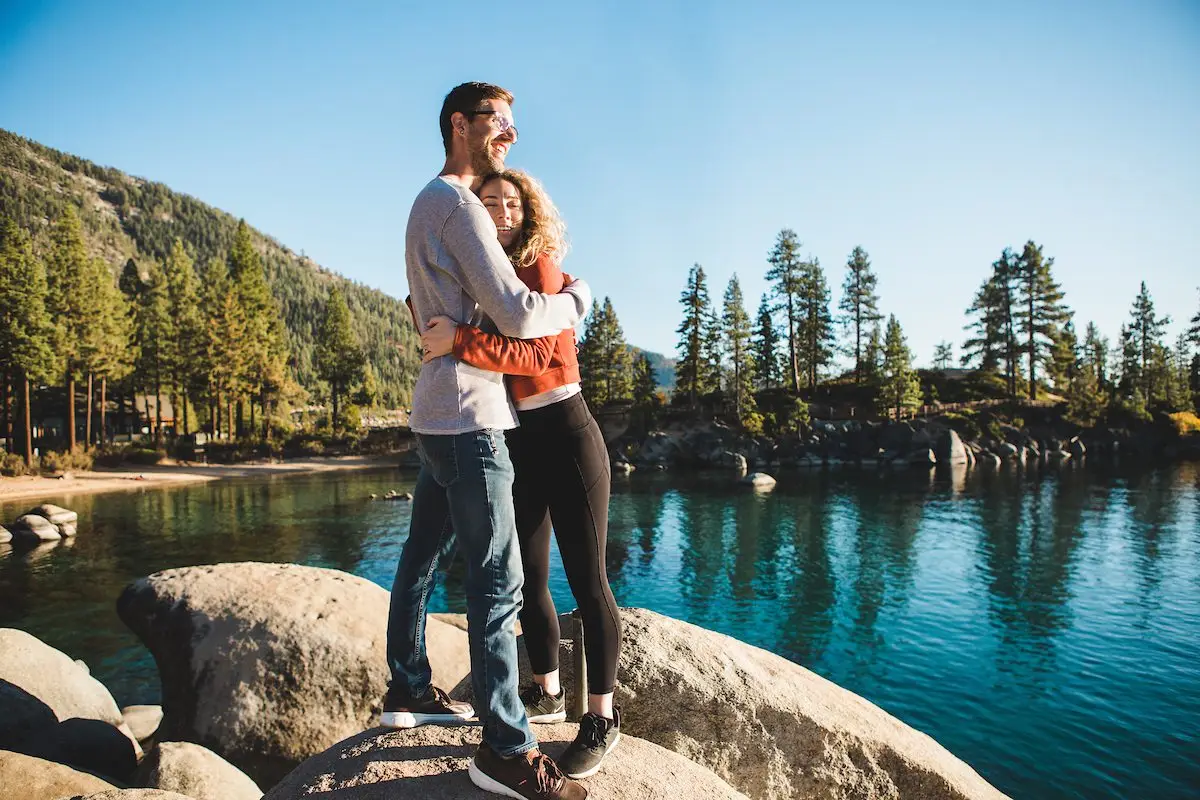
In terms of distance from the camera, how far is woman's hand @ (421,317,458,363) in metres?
2.50

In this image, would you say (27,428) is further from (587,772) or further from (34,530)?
(587,772)

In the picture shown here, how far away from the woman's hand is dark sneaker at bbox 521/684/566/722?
1.68 m

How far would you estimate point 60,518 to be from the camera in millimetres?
24453

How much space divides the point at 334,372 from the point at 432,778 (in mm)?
63446

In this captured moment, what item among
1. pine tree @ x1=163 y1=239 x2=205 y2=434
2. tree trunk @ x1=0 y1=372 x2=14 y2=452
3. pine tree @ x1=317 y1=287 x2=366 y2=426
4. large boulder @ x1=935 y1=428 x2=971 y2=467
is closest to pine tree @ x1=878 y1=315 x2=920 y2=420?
large boulder @ x1=935 y1=428 x2=971 y2=467

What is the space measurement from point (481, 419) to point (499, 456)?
16 centimetres

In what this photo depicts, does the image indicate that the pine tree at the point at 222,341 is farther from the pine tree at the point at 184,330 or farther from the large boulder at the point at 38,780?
the large boulder at the point at 38,780

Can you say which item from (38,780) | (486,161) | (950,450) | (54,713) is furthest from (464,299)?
(950,450)

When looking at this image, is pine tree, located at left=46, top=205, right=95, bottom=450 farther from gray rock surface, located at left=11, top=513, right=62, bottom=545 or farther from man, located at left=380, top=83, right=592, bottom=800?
man, located at left=380, top=83, right=592, bottom=800

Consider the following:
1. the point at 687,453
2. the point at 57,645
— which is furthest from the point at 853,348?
the point at 57,645

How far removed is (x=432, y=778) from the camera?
104 inches

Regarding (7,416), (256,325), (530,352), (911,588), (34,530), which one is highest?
(256,325)

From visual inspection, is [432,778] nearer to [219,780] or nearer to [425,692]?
[425,692]

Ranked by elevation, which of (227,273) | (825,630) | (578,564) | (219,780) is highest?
(227,273)
